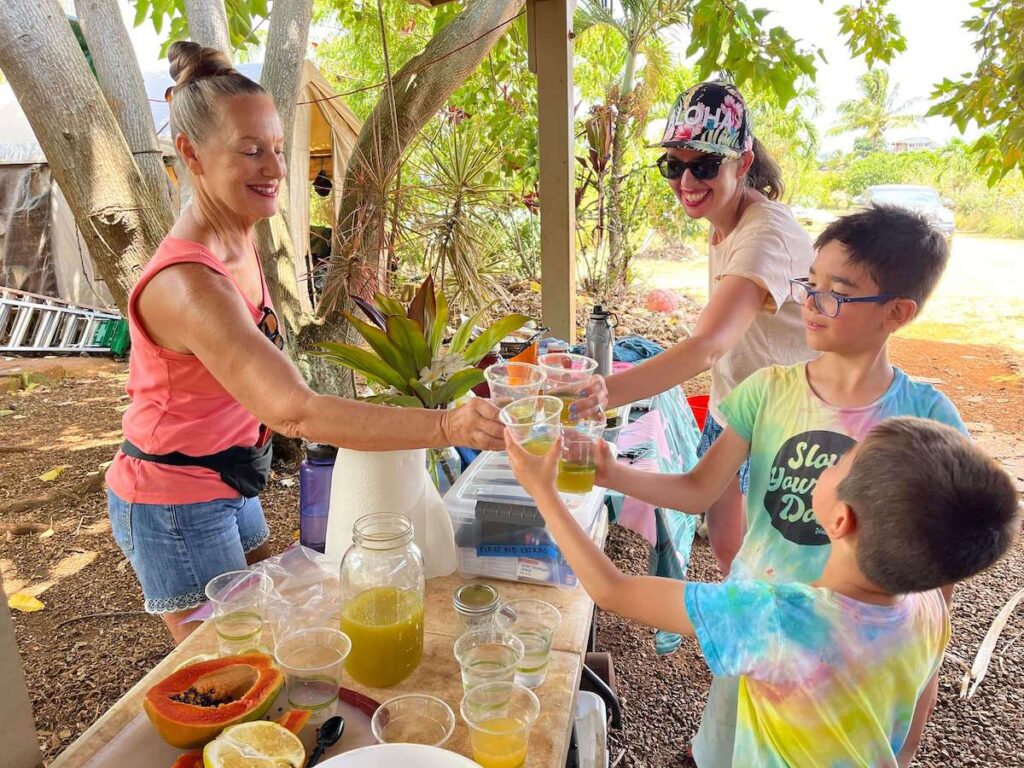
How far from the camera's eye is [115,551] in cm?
476

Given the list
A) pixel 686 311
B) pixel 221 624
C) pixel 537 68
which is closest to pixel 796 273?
pixel 221 624

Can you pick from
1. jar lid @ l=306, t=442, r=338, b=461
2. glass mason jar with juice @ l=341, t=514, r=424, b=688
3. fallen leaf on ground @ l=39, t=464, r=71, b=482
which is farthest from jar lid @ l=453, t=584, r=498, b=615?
fallen leaf on ground @ l=39, t=464, r=71, b=482

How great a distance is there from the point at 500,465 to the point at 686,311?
10.3 m

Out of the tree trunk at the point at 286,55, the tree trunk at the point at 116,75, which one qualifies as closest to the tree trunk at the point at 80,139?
the tree trunk at the point at 116,75

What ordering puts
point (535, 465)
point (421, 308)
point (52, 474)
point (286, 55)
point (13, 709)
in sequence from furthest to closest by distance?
point (52, 474), point (286, 55), point (421, 308), point (535, 465), point (13, 709)

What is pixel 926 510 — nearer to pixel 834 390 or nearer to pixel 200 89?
pixel 834 390

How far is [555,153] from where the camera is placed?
14.4ft

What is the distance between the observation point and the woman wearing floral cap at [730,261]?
2.35m

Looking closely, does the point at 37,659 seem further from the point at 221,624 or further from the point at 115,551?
the point at 221,624

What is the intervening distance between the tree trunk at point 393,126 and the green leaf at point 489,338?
2702mm

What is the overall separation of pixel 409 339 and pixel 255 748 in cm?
108

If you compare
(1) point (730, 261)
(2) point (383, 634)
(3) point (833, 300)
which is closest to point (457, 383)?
(2) point (383, 634)

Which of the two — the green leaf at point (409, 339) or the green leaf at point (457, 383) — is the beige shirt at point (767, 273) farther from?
the green leaf at point (409, 339)

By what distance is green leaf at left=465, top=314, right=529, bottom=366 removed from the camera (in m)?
2.05
